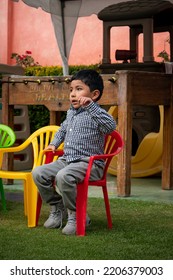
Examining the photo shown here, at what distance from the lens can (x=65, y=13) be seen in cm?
1071

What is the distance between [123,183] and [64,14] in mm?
4030

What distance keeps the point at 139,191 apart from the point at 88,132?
248 cm

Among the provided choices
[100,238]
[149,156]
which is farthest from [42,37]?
[100,238]

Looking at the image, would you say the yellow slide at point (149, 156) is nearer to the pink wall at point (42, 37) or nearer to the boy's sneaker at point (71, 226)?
the boy's sneaker at point (71, 226)

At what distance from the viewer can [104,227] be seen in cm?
575

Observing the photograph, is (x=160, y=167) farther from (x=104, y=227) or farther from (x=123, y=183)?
(x=104, y=227)

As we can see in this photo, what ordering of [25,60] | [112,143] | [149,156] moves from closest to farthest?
1. [112,143]
2. [149,156]
3. [25,60]

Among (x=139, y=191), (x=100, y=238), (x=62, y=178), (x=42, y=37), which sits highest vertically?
(x=42, y=37)

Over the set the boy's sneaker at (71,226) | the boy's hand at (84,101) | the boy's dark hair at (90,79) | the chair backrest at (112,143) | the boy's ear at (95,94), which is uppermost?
the boy's dark hair at (90,79)

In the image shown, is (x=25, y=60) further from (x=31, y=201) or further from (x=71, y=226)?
(x=71, y=226)

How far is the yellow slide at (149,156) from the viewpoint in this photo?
29.1ft

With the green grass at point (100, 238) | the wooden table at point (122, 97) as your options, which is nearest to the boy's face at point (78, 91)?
the green grass at point (100, 238)

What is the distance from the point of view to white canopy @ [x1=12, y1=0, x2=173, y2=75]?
10.5 m

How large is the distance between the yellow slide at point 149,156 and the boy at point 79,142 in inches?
126
